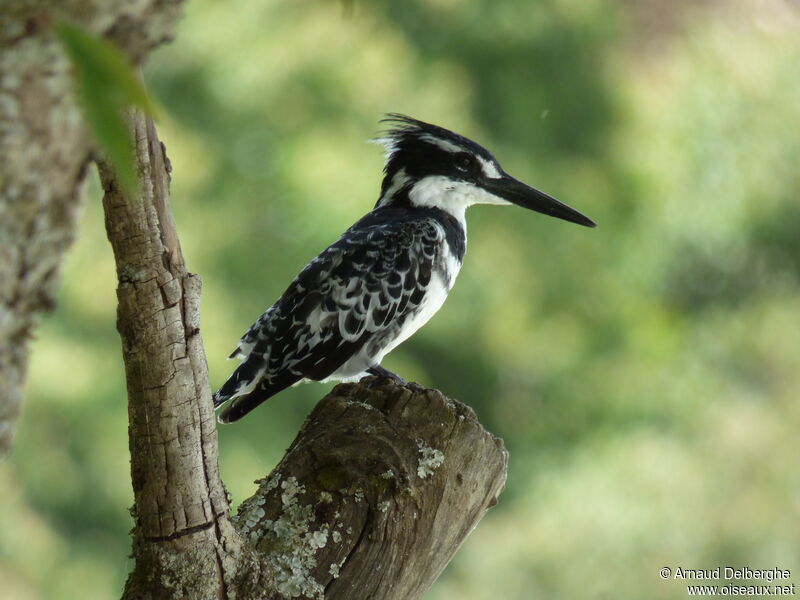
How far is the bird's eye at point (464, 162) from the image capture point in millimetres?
2342

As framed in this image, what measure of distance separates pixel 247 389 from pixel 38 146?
58.0 inches

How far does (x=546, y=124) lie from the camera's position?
4.10 meters

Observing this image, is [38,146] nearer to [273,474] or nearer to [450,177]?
[273,474]

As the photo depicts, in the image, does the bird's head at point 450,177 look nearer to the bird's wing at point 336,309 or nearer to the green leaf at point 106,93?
the bird's wing at point 336,309

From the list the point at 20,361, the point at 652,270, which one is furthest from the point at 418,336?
the point at 20,361

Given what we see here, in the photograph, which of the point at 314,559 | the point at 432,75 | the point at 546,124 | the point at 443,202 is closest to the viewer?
the point at 314,559

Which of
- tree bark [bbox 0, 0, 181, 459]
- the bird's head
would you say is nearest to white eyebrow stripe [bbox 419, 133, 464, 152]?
the bird's head

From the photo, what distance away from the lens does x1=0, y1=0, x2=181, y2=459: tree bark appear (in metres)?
0.57

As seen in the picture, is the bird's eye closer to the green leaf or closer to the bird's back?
the bird's back

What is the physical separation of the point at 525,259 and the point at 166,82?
1523mm

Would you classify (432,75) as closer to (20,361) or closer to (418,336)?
(418,336)

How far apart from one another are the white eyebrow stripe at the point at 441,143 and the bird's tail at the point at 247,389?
2.21ft

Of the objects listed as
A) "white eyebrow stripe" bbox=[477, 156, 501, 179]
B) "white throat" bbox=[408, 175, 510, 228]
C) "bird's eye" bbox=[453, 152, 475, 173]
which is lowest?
"white throat" bbox=[408, 175, 510, 228]

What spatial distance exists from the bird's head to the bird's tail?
0.59 m
